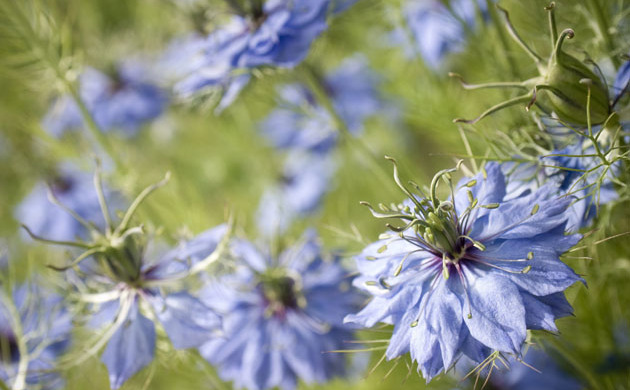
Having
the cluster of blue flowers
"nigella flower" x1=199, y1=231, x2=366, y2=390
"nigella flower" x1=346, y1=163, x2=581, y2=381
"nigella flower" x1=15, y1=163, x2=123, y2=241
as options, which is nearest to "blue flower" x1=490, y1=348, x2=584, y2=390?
the cluster of blue flowers

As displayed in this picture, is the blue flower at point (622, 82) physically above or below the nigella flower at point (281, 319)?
above

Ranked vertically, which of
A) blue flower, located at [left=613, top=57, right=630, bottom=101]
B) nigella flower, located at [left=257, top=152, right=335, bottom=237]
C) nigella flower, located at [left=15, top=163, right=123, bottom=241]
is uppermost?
nigella flower, located at [left=15, top=163, right=123, bottom=241]

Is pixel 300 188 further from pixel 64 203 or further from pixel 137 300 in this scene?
pixel 137 300

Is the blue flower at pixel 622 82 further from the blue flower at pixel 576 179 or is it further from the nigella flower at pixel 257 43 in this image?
the nigella flower at pixel 257 43

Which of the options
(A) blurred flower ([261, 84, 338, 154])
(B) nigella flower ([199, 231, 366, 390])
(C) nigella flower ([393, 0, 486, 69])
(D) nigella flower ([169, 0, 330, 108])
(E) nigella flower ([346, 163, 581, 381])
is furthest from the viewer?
(A) blurred flower ([261, 84, 338, 154])

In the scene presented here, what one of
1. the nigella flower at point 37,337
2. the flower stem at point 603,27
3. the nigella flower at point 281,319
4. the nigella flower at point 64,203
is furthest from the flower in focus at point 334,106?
the flower stem at point 603,27

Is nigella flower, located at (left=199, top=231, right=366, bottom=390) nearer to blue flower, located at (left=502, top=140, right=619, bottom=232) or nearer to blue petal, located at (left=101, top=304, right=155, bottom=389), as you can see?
blue petal, located at (left=101, top=304, right=155, bottom=389)

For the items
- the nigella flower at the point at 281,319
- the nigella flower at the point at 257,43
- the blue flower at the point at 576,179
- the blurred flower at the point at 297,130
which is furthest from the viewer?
the blurred flower at the point at 297,130
